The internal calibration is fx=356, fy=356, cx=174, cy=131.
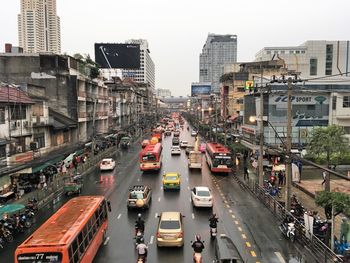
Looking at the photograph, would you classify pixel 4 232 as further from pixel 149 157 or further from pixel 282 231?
pixel 149 157

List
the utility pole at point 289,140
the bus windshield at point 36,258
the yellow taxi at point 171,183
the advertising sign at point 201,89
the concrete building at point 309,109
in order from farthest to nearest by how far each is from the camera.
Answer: the advertising sign at point 201,89 < the concrete building at point 309,109 < the yellow taxi at point 171,183 < the utility pole at point 289,140 < the bus windshield at point 36,258

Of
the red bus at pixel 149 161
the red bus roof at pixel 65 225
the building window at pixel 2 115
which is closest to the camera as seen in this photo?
the red bus roof at pixel 65 225

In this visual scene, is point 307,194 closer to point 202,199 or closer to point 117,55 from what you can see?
point 202,199

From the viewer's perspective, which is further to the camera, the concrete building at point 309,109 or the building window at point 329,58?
the building window at point 329,58

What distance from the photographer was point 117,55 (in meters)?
86.1

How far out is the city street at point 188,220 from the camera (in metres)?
18.3

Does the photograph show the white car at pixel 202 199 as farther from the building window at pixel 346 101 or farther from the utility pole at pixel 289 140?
the building window at pixel 346 101

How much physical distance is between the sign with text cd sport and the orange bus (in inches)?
2736

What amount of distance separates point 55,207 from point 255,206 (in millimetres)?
15799

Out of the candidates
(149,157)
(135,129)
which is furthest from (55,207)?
(135,129)

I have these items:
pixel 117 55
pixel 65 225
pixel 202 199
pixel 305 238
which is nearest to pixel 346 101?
pixel 202 199

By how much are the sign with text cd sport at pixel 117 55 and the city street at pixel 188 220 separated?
157ft

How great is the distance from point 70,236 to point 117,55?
251 ft

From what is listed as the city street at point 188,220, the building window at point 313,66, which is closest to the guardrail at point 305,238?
the city street at point 188,220
